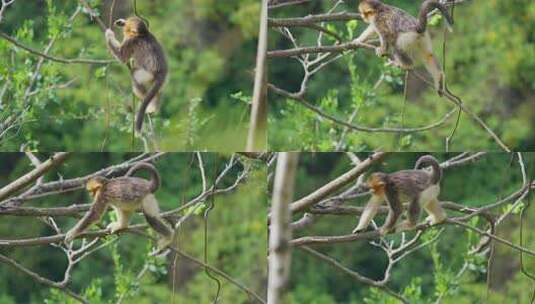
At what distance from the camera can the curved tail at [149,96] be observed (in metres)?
5.51

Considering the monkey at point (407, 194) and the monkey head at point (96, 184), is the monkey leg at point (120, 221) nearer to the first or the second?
the monkey head at point (96, 184)

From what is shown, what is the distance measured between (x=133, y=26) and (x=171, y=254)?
3.19 ft

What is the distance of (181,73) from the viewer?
562cm

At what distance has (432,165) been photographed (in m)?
5.42

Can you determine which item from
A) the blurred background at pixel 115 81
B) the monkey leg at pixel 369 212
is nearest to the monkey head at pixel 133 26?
the blurred background at pixel 115 81

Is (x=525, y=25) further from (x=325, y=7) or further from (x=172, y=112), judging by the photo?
(x=172, y=112)

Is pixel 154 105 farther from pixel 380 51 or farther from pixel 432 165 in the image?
pixel 432 165

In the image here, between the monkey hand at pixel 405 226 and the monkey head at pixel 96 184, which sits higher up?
the monkey head at pixel 96 184

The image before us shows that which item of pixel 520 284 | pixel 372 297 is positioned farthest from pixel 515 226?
pixel 372 297

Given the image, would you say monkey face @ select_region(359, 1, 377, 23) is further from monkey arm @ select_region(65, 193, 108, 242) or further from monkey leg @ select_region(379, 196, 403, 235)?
monkey arm @ select_region(65, 193, 108, 242)

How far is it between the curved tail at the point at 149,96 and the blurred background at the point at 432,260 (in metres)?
0.69

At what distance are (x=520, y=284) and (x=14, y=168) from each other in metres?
2.24

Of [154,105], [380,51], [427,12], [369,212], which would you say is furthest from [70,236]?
[427,12]

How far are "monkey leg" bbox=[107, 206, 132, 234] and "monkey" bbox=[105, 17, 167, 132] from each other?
18.1 inches
